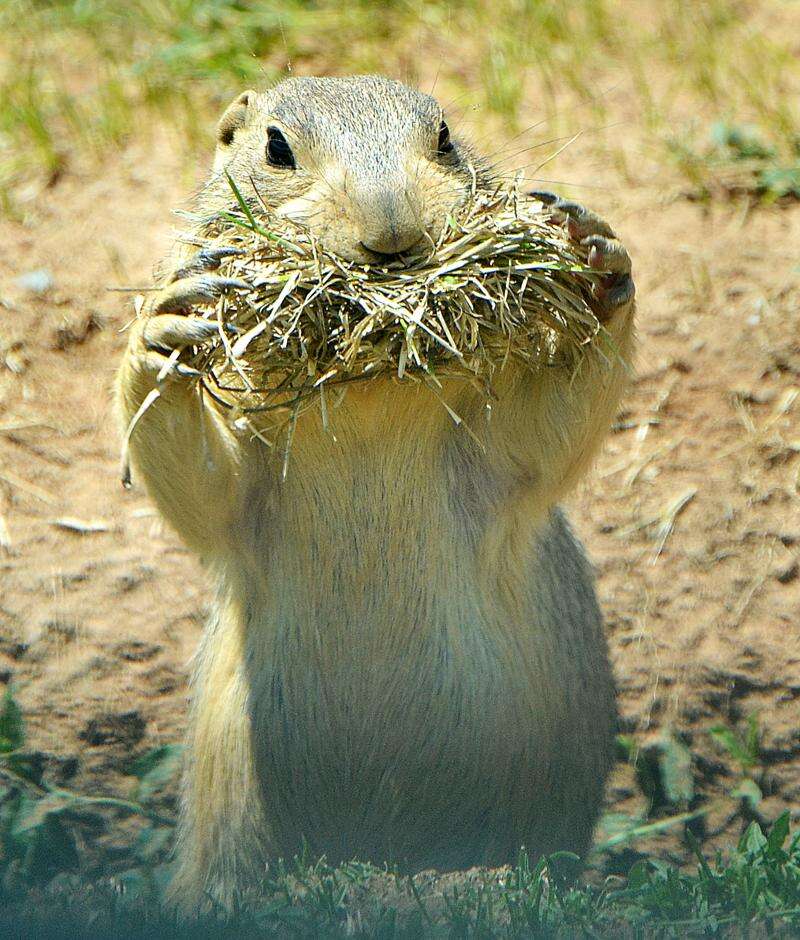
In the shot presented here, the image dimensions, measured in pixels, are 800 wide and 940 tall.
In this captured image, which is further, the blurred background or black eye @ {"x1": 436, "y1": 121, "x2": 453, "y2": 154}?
the blurred background

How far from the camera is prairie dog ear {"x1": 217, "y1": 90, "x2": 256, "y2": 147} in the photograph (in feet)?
15.2

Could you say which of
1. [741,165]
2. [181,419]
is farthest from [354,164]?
[741,165]

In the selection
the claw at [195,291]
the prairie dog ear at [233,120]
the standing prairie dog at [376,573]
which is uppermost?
the prairie dog ear at [233,120]

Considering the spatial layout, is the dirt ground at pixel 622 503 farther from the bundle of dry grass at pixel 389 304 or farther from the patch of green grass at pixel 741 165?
the bundle of dry grass at pixel 389 304

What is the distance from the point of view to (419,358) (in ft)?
12.0

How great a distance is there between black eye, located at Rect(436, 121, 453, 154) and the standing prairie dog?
0.03 ft

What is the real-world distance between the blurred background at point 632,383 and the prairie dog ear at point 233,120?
2.82 feet

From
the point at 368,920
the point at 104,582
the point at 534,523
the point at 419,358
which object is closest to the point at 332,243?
the point at 419,358

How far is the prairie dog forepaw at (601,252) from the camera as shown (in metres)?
3.79

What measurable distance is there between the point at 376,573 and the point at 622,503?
220 cm

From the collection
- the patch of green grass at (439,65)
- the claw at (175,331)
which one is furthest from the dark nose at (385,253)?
the patch of green grass at (439,65)

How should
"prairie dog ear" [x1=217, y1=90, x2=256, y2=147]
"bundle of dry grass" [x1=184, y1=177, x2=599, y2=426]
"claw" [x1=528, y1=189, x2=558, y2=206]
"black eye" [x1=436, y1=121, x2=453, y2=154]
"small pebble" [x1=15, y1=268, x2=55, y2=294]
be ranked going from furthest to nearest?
Result: "small pebble" [x1=15, y1=268, x2=55, y2=294], "prairie dog ear" [x1=217, y1=90, x2=256, y2=147], "black eye" [x1=436, y1=121, x2=453, y2=154], "claw" [x1=528, y1=189, x2=558, y2=206], "bundle of dry grass" [x1=184, y1=177, x2=599, y2=426]

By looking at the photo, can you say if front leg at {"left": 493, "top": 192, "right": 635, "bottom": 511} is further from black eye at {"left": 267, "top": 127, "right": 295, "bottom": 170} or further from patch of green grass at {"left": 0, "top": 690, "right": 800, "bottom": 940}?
patch of green grass at {"left": 0, "top": 690, "right": 800, "bottom": 940}

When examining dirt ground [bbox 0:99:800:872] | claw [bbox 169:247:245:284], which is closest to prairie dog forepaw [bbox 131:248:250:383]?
claw [bbox 169:247:245:284]
